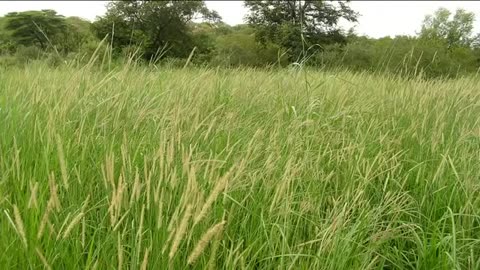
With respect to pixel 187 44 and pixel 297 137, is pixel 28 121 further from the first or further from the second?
pixel 187 44

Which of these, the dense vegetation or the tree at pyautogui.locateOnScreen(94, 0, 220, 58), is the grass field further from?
the tree at pyautogui.locateOnScreen(94, 0, 220, 58)

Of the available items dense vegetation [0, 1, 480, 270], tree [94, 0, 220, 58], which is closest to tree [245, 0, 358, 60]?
tree [94, 0, 220, 58]

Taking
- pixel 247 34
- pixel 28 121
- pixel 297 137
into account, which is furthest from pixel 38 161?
pixel 247 34

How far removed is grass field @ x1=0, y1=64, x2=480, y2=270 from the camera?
0.88 metres

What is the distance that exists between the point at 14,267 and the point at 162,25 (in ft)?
100

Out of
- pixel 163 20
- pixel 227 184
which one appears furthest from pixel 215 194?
pixel 163 20

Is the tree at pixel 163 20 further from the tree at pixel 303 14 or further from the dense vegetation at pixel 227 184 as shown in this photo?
the dense vegetation at pixel 227 184

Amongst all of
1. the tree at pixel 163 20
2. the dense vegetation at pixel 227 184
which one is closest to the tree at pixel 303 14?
the tree at pixel 163 20

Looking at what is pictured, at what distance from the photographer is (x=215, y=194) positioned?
66 centimetres

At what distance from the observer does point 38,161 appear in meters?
1.35

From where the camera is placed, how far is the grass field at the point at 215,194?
876 millimetres

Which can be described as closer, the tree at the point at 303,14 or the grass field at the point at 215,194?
the grass field at the point at 215,194

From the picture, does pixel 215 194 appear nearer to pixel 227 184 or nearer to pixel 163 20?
pixel 227 184

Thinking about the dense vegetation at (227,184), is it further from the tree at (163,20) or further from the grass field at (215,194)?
the tree at (163,20)
